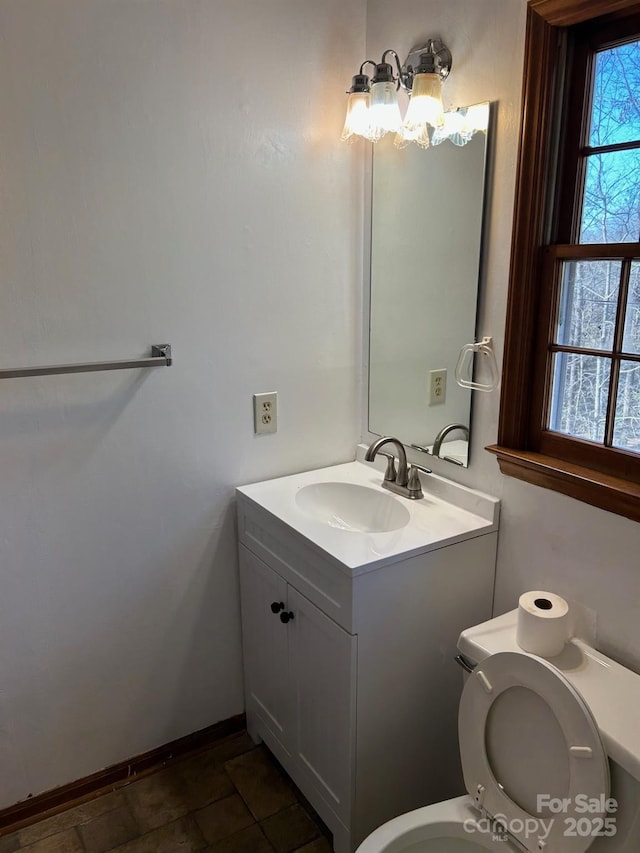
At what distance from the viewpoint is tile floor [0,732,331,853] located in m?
1.65

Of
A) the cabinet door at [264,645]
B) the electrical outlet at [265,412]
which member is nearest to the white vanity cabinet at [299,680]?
the cabinet door at [264,645]

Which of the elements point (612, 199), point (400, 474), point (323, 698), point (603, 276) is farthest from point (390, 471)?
point (612, 199)

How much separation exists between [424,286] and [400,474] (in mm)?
537

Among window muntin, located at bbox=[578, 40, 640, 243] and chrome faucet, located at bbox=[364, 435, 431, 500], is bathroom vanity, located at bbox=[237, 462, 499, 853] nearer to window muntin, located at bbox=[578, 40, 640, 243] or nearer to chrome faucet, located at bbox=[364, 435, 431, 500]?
chrome faucet, located at bbox=[364, 435, 431, 500]

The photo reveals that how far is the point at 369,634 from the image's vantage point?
1438 mm

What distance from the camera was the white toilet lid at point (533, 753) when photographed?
110 cm

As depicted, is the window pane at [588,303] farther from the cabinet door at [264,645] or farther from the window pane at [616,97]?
the cabinet door at [264,645]

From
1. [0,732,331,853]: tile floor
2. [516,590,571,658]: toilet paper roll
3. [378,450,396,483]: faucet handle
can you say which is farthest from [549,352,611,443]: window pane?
[0,732,331,853]: tile floor

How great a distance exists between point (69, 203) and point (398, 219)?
2.90 ft

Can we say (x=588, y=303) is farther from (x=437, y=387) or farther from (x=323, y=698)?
(x=323, y=698)

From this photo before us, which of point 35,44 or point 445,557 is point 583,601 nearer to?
point 445,557

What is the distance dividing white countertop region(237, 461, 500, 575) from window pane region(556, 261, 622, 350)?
0.46 m

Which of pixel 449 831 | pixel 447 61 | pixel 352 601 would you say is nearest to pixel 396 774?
pixel 449 831

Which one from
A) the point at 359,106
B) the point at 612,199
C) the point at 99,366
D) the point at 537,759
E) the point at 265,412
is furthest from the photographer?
the point at 265,412
